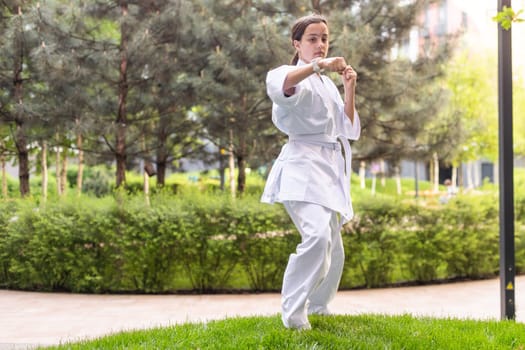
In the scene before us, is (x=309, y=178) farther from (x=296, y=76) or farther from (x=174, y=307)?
(x=174, y=307)

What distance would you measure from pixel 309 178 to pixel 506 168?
1798 millimetres

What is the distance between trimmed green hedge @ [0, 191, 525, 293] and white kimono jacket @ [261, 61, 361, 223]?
285 cm

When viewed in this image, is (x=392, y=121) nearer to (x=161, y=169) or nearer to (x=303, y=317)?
(x=161, y=169)

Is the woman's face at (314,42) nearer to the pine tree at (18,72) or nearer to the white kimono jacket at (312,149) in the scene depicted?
the white kimono jacket at (312,149)

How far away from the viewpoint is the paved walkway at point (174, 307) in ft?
15.5

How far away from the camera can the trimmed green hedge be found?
6387mm

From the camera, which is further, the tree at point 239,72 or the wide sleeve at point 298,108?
the tree at point 239,72

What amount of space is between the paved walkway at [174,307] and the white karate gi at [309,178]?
1453mm

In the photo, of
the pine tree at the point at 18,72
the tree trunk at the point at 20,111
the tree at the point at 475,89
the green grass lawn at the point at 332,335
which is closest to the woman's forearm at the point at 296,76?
the green grass lawn at the point at 332,335

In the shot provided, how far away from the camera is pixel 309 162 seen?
3518 mm

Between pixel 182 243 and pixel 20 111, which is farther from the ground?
pixel 20 111

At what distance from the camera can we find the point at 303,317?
11.4 ft

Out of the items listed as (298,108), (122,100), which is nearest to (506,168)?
(298,108)

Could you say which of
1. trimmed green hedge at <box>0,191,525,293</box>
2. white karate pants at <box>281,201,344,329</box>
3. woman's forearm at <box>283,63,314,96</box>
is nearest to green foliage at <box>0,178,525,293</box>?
trimmed green hedge at <box>0,191,525,293</box>
